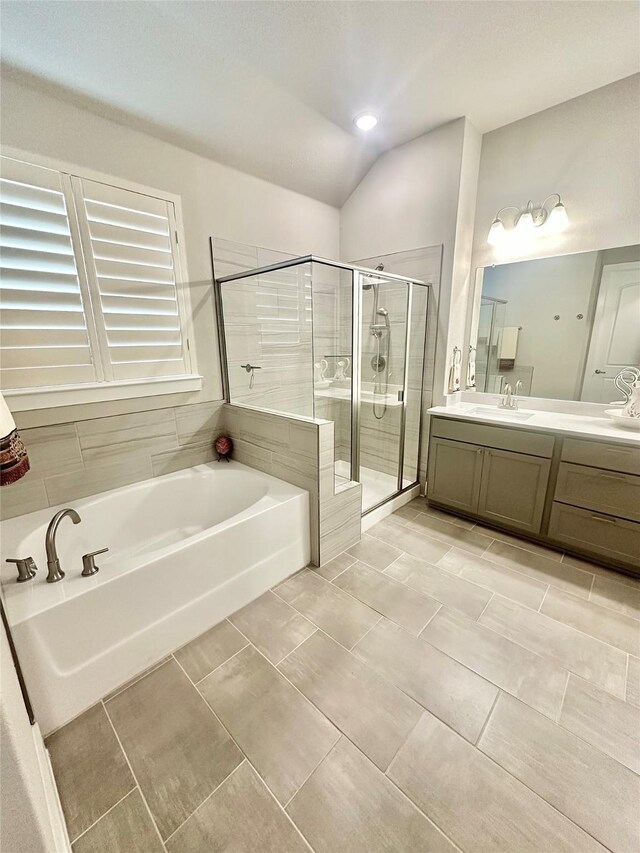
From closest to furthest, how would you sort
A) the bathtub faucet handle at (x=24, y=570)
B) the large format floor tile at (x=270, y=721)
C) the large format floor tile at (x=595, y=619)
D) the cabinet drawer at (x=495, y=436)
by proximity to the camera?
the large format floor tile at (x=270, y=721) → the bathtub faucet handle at (x=24, y=570) → the large format floor tile at (x=595, y=619) → the cabinet drawer at (x=495, y=436)

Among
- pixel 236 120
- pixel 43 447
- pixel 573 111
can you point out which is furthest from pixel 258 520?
pixel 573 111

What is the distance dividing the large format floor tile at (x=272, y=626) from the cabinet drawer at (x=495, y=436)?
165cm

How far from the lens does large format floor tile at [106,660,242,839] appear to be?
108 cm

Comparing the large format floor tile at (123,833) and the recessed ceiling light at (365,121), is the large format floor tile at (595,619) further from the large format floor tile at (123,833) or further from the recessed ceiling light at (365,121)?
the recessed ceiling light at (365,121)

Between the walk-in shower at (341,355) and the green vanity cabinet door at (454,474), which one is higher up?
the walk-in shower at (341,355)

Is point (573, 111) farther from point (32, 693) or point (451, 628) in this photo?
point (32, 693)

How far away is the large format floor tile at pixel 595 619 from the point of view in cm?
162

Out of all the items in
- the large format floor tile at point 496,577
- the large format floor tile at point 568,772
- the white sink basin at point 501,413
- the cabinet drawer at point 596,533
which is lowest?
the large format floor tile at point 568,772

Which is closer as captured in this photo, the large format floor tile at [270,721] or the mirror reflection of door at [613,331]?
the large format floor tile at [270,721]

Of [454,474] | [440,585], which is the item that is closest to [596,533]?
[454,474]

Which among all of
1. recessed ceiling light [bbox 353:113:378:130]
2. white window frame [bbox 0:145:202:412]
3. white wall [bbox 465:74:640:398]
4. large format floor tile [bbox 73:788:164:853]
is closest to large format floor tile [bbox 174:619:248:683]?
large format floor tile [bbox 73:788:164:853]

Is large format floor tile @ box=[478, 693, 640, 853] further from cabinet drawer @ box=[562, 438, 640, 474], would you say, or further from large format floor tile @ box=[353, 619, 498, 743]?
cabinet drawer @ box=[562, 438, 640, 474]

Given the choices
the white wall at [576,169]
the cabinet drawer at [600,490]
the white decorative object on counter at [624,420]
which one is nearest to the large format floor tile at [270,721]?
the cabinet drawer at [600,490]

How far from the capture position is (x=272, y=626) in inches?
67.4
